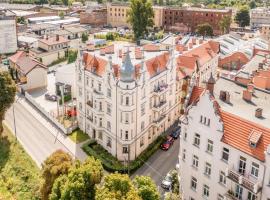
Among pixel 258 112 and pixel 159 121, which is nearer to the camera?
pixel 258 112

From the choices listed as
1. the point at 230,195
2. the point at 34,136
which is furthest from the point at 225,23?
the point at 230,195

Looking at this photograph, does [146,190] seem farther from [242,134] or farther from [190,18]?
[190,18]

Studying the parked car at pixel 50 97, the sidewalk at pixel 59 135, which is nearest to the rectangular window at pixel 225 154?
the sidewalk at pixel 59 135

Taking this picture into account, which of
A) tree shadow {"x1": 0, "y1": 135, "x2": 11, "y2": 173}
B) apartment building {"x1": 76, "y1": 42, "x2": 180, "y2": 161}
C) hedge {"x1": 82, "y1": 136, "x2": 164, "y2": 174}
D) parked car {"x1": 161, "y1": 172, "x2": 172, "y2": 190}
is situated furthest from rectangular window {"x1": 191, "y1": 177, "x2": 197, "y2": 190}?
tree shadow {"x1": 0, "y1": 135, "x2": 11, "y2": 173}

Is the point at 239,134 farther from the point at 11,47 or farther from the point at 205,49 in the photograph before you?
the point at 11,47

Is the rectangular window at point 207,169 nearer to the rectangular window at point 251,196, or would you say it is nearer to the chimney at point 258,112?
the rectangular window at point 251,196

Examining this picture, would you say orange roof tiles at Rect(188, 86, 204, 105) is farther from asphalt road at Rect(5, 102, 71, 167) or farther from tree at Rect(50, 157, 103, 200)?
asphalt road at Rect(5, 102, 71, 167)
